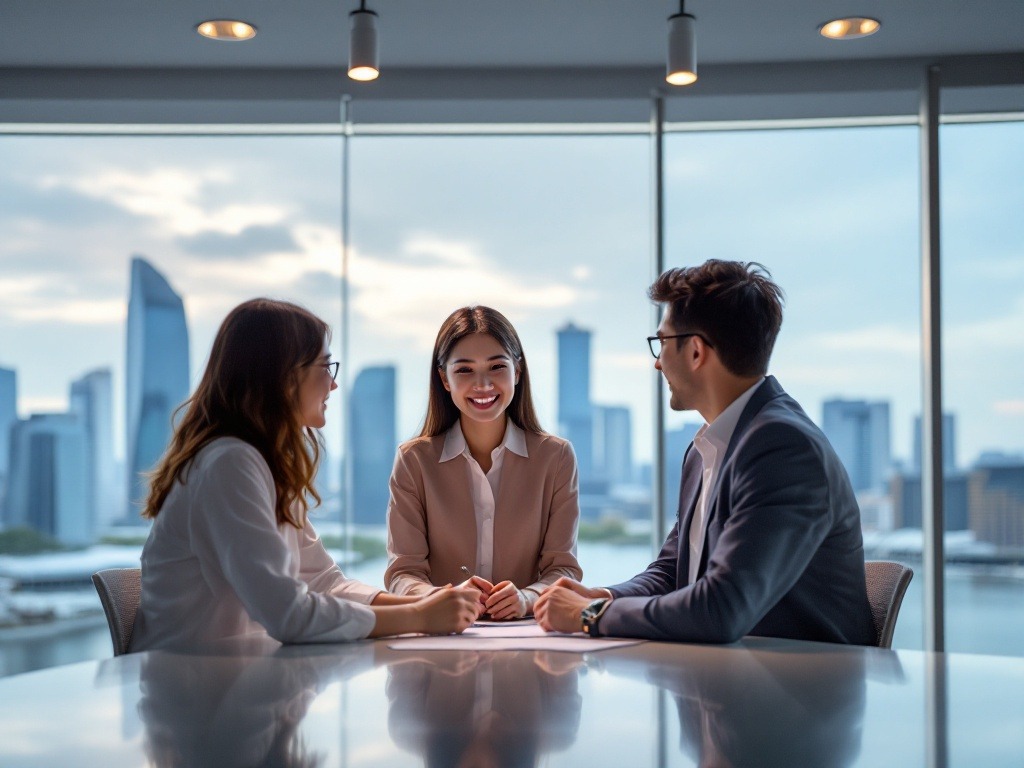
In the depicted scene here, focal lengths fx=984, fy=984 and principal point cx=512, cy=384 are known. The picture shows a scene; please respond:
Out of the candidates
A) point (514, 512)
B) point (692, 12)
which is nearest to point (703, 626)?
point (514, 512)

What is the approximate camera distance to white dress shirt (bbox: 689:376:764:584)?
204 centimetres

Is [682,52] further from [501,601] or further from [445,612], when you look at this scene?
[445,612]

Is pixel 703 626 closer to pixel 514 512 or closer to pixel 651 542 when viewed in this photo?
pixel 514 512

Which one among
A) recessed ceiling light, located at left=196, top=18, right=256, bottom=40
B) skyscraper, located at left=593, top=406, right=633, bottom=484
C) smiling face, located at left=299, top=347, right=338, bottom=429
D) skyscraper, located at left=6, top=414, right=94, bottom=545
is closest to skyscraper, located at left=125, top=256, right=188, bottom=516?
skyscraper, located at left=6, top=414, right=94, bottom=545

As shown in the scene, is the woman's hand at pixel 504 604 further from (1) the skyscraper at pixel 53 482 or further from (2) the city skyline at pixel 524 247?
(1) the skyscraper at pixel 53 482

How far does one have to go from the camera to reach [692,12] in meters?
3.75

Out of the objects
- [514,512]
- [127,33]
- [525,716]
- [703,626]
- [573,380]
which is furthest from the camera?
[573,380]

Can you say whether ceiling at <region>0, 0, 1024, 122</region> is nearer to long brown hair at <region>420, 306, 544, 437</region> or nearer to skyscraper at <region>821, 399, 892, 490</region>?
skyscraper at <region>821, 399, 892, 490</region>

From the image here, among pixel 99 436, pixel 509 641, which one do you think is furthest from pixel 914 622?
pixel 99 436

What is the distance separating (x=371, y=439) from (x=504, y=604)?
8.30 feet

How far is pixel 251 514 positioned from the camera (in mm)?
1697

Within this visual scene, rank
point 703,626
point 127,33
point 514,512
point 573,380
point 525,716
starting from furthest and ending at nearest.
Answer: point 573,380 < point 127,33 < point 514,512 < point 703,626 < point 525,716

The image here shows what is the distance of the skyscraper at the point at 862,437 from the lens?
455 centimetres

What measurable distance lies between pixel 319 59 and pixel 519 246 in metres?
1.23
